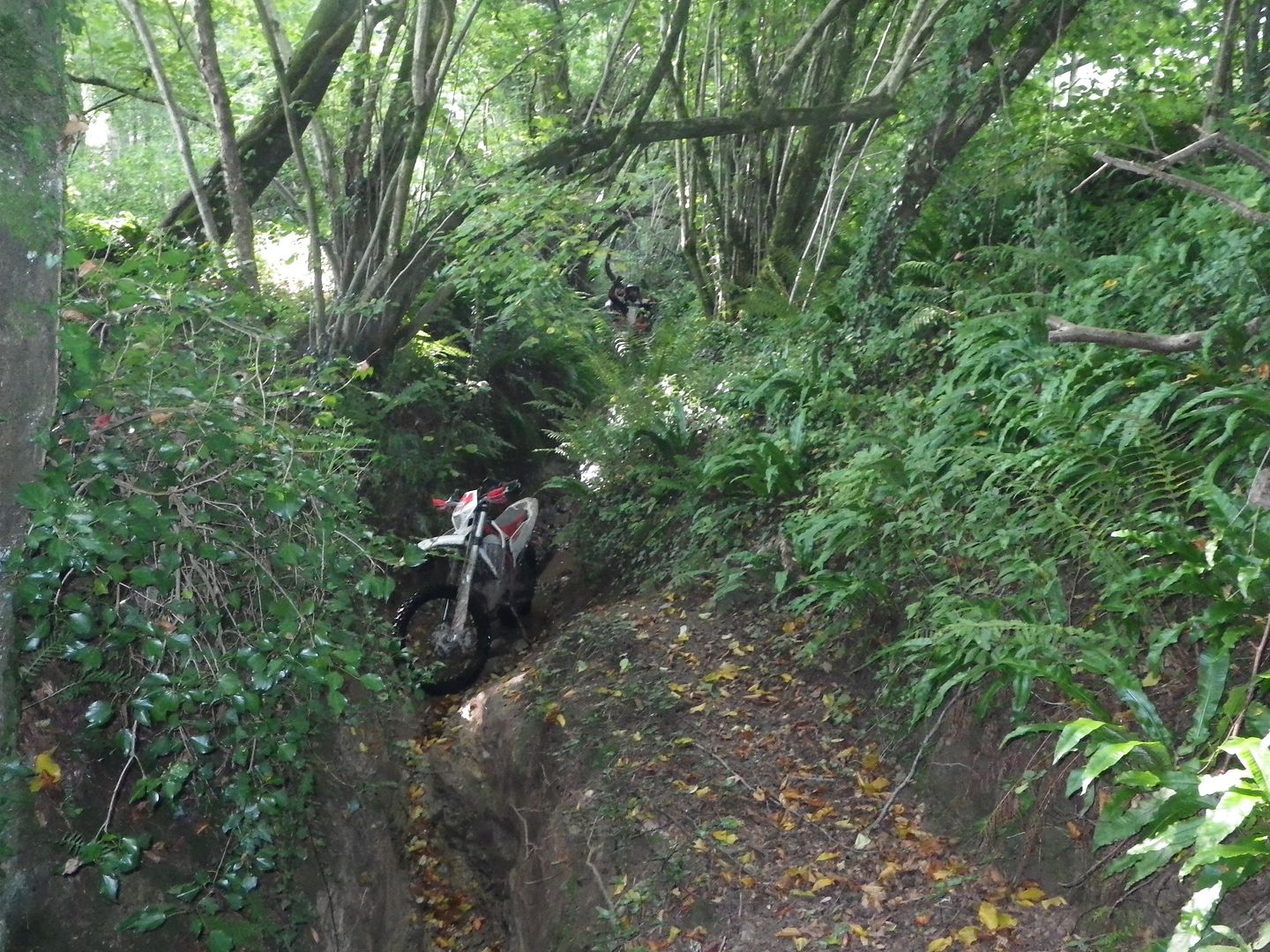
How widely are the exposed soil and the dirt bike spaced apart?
50cm

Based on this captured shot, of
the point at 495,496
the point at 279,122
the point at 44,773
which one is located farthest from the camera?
the point at 279,122

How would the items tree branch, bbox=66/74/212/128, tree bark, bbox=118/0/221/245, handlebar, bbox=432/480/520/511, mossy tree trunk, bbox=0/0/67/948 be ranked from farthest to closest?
1. handlebar, bbox=432/480/520/511
2. tree branch, bbox=66/74/212/128
3. tree bark, bbox=118/0/221/245
4. mossy tree trunk, bbox=0/0/67/948

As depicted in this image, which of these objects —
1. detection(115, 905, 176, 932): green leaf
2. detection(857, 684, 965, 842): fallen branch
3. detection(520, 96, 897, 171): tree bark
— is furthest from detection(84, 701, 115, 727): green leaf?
detection(520, 96, 897, 171): tree bark

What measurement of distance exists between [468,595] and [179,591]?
405cm

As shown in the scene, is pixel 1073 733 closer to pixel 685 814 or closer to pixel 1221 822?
pixel 1221 822

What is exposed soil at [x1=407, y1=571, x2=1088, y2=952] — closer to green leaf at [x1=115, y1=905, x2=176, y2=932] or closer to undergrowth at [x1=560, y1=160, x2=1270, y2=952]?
undergrowth at [x1=560, y1=160, x2=1270, y2=952]

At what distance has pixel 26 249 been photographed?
2.63 m

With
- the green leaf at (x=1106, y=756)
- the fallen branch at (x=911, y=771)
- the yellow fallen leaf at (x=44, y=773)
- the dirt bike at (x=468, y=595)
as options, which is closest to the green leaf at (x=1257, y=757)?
the green leaf at (x=1106, y=756)

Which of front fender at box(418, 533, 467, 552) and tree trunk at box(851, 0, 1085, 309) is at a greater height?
tree trunk at box(851, 0, 1085, 309)

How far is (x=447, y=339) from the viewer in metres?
9.41

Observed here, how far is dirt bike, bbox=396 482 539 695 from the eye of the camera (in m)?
7.54

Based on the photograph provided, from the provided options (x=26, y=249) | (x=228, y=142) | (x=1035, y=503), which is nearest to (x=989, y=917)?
(x=1035, y=503)

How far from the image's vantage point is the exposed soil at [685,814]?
173 inches

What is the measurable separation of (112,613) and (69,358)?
0.84 metres
